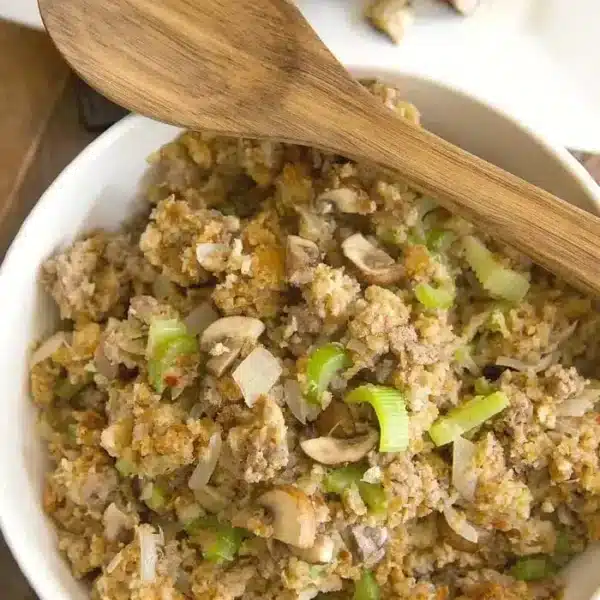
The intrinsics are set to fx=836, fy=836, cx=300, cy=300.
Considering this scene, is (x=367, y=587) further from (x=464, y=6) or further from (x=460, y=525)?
(x=464, y=6)

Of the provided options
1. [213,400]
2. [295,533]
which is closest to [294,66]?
[213,400]

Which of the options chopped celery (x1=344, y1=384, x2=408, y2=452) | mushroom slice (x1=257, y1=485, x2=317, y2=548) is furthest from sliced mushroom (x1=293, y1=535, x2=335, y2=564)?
chopped celery (x1=344, y1=384, x2=408, y2=452)

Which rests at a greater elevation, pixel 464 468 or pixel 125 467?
pixel 464 468

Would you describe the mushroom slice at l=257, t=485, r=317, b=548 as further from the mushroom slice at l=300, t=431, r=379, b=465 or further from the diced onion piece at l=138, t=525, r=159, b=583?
the diced onion piece at l=138, t=525, r=159, b=583

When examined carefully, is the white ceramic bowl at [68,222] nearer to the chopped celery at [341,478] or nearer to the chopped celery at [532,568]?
the chopped celery at [532,568]

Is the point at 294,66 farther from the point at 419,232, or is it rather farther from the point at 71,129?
the point at 71,129


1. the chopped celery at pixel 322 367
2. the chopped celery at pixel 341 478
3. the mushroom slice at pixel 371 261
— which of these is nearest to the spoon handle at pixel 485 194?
the mushroom slice at pixel 371 261

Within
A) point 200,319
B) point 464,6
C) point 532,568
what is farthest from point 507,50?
point 532,568
